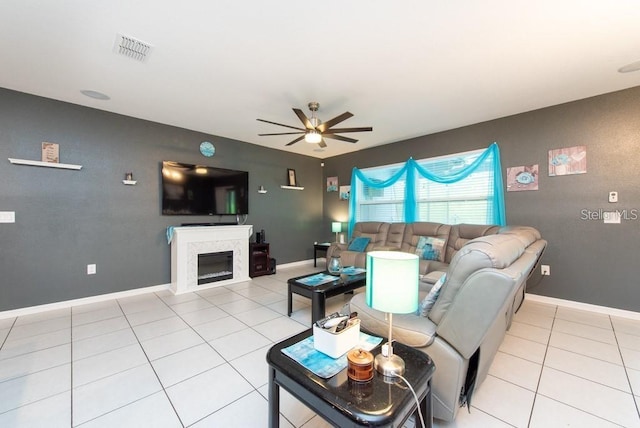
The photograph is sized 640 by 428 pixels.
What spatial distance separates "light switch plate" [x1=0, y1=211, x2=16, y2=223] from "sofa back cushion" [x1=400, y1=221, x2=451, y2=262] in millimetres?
5134

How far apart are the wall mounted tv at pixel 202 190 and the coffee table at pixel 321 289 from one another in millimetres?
2358

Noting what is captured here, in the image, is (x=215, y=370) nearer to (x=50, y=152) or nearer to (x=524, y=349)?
(x=524, y=349)

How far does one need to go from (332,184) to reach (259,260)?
252cm

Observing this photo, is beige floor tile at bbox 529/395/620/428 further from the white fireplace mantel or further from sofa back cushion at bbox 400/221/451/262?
the white fireplace mantel

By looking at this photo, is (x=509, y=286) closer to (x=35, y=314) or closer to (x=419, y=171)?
(x=419, y=171)

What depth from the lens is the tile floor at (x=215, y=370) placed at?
1512 millimetres

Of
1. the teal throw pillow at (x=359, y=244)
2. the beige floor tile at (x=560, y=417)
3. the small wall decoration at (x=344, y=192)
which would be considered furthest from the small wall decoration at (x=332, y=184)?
the beige floor tile at (x=560, y=417)

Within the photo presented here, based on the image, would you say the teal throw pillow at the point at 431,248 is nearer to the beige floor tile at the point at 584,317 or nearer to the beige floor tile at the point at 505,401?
the beige floor tile at the point at 584,317

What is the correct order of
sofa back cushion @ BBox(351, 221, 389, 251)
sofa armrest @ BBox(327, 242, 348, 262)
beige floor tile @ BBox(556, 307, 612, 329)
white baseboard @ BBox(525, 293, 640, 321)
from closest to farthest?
beige floor tile @ BBox(556, 307, 612, 329) < white baseboard @ BBox(525, 293, 640, 321) < sofa armrest @ BBox(327, 242, 348, 262) < sofa back cushion @ BBox(351, 221, 389, 251)

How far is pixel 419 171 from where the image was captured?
4590 mm

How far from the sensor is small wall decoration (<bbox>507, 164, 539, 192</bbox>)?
3.53 meters

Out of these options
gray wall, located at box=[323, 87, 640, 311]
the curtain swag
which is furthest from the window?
gray wall, located at box=[323, 87, 640, 311]

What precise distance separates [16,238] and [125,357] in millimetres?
2325

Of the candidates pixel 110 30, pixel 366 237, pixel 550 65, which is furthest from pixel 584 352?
pixel 110 30
